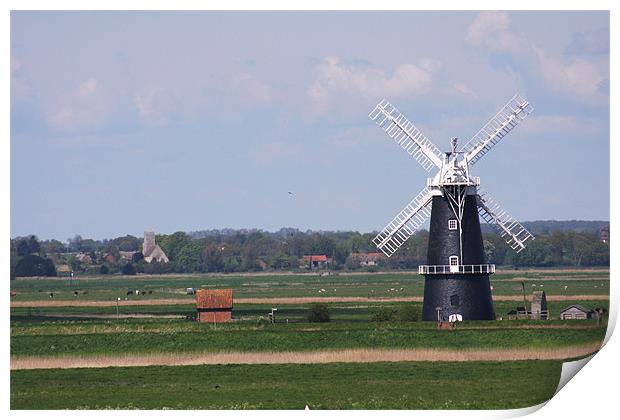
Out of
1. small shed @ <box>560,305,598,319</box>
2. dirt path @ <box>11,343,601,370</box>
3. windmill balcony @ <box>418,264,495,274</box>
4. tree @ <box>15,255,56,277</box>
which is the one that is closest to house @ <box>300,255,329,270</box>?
tree @ <box>15,255,56,277</box>

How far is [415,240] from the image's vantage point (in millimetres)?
102625

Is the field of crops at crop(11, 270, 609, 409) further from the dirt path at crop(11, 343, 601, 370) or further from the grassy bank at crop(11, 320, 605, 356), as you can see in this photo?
the dirt path at crop(11, 343, 601, 370)

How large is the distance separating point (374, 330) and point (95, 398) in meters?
10.8

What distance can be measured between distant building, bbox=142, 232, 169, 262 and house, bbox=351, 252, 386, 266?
15.4 meters

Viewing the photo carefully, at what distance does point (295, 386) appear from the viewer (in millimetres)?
30844

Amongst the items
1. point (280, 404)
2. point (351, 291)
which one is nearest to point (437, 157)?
point (280, 404)

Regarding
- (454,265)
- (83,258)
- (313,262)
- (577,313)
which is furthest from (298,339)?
(313,262)

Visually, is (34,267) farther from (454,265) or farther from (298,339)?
(298,339)

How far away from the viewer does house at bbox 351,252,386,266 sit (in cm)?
12138

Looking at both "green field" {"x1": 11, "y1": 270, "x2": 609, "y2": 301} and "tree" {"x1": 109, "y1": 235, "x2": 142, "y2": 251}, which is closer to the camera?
"green field" {"x1": 11, "y1": 270, "x2": 609, "y2": 301}

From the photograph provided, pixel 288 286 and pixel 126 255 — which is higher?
pixel 126 255

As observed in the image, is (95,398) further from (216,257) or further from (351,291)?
(216,257)

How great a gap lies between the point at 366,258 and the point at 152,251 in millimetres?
17615

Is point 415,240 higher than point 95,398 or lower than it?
higher
